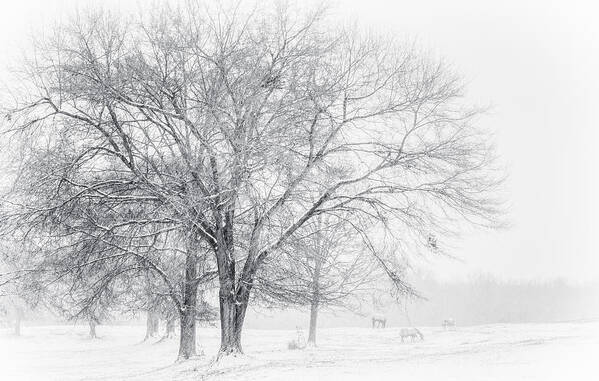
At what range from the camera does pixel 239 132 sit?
598 inches

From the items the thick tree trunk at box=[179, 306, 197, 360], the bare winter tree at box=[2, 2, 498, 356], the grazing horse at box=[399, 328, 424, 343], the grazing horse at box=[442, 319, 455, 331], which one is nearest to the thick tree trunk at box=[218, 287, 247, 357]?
the bare winter tree at box=[2, 2, 498, 356]

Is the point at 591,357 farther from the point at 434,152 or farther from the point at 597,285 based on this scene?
the point at 597,285

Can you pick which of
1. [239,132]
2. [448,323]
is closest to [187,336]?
[239,132]

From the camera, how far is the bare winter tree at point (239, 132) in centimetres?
1509

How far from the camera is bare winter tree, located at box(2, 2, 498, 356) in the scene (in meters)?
15.1

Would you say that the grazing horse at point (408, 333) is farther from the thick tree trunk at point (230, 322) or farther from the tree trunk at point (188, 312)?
the thick tree trunk at point (230, 322)

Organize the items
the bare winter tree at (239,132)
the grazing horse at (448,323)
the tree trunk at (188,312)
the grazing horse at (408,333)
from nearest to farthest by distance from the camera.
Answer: the bare winter tree at (239,132) < the tree trunk at (188,312) < the grazing horse at (408,333) < the grazing horse at (448,323)

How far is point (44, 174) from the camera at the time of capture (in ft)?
49.8

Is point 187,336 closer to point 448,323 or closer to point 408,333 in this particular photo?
point 408,333

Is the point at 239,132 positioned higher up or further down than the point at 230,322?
higher up

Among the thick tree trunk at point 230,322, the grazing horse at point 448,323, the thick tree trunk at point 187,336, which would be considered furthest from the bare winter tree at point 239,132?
the grazing horse at point 448,323

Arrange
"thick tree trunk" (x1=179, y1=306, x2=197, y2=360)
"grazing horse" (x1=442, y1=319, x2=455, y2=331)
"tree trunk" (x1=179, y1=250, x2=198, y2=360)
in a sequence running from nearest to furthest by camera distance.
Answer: "tree trunk" (x1=179, y1=250, x2=198, y2=360)
"thick tree trunk" (x1=179, y1=306, x2=197, y2=360)
"grazing horse" (x1=442, y1=319, x2=455, y2=331)

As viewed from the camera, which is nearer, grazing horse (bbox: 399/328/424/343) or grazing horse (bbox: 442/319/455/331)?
grazing horse (bbox: 399/328/424/343)

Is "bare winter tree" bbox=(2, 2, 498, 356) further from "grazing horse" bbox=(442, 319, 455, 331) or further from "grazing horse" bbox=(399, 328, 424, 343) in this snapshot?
"grazing horse" bbox=(442, 319, 455, 331)
